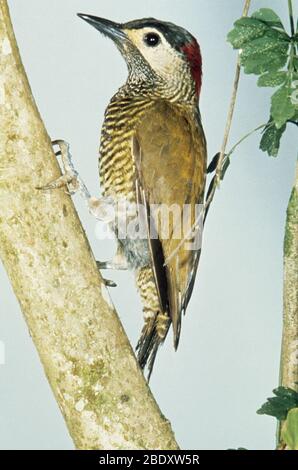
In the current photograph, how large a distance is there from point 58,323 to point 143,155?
585mm

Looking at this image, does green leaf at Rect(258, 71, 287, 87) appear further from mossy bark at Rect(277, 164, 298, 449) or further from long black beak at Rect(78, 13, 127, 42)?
long black beak at Rect(78, 13, 127, 42)

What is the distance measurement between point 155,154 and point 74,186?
35cm

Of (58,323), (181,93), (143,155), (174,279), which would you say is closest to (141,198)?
(143,155)

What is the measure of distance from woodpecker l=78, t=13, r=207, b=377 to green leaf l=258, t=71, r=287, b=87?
463 mm

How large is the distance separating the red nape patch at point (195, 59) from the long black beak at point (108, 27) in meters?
0.17

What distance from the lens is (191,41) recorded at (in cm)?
185

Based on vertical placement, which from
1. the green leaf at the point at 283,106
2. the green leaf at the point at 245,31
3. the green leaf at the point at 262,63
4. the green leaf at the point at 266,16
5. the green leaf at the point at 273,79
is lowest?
the green leaf at the point at 283,106

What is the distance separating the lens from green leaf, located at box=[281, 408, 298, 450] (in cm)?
129

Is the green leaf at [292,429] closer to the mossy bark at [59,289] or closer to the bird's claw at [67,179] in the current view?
the mossy bark at [59,289]

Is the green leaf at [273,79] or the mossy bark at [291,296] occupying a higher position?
the green leaf at [273,79]

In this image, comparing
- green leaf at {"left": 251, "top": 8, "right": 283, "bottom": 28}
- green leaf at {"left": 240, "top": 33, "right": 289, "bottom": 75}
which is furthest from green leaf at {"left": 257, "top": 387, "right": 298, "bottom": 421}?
green leaf at {"left": 251, "top": 8, "right": 283, "bottom": 28}

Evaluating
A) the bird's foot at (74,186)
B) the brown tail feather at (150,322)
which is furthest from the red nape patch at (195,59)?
the brown tail feather at (150,322)

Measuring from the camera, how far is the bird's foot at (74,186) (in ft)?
4.33
